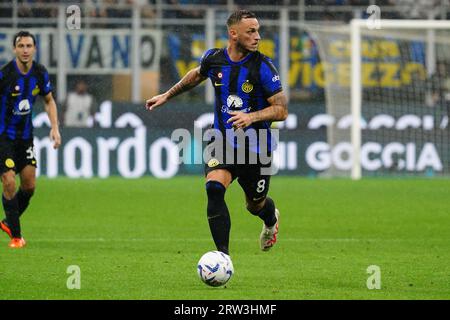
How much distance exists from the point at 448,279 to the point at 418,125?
13662mm

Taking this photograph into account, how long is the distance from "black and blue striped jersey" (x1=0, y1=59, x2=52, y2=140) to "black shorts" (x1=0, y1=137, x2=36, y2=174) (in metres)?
0.05

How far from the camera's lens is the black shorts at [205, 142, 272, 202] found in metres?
9.38

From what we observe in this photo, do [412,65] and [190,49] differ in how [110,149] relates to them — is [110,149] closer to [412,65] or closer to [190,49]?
[190,49]

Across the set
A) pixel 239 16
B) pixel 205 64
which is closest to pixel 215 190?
pixel 205 64

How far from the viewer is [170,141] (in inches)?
887

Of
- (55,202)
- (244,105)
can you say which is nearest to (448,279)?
(244,105)

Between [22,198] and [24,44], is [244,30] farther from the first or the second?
[22,198]

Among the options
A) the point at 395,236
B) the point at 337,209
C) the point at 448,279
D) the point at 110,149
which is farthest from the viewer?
the point at 110,149

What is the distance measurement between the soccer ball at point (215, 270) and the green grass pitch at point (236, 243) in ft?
0.29

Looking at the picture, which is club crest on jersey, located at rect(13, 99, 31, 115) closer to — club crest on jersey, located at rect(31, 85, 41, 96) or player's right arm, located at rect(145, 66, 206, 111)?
club crest on jersey, located at rect(31, 85, 41, 96)

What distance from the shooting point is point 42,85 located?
12.4 meters

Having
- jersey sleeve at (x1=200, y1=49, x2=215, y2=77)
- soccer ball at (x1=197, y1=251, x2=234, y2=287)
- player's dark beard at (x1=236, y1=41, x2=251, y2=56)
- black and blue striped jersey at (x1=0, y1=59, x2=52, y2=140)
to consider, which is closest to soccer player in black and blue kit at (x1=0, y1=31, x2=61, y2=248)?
black and blue striped jersey at (x1=0, y1=59, x2=52, y2=140)

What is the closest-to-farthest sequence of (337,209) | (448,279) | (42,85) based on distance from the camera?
(448,279), (42,85), (337,209)

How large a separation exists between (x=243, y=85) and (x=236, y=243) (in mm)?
3378
